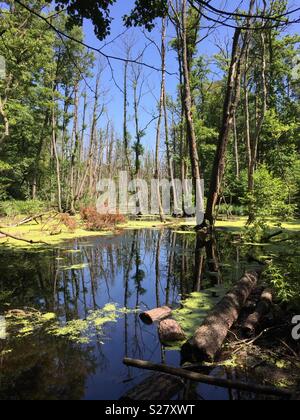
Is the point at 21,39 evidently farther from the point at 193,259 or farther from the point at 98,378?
the point at 98,378

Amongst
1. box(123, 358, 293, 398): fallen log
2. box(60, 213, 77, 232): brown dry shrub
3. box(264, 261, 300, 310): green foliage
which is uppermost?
box(60, 213, 77, 232): brown dry shrub

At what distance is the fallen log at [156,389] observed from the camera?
3002 mm

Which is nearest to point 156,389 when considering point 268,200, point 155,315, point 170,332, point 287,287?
point 170,332

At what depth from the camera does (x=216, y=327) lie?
4230 millimetres

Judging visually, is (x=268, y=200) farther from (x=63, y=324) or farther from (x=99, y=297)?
Answer: (x=63, y=324)

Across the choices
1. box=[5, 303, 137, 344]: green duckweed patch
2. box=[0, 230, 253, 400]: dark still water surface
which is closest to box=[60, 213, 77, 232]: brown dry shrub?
box=[0, 230, 253, 400]: dark still water surface

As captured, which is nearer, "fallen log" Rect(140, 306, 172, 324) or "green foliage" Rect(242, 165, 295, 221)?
"fallen log" Rect(140, 306, 172, 324)

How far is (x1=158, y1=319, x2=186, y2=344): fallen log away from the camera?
4432 mm

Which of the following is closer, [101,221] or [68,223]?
[68,223]

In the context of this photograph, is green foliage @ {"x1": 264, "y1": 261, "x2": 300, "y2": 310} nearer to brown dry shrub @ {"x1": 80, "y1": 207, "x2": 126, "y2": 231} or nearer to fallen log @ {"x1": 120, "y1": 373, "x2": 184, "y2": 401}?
fallen log @ {"x1": 120, "y1": 373, "x2": 184, "y2": 401}

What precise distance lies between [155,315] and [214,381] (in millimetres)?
2252

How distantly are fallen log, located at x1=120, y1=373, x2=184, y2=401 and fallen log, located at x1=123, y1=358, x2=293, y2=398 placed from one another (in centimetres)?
6

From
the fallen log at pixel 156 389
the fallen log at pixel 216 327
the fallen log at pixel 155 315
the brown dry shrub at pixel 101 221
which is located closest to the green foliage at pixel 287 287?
the fallen log at pixel 216 327

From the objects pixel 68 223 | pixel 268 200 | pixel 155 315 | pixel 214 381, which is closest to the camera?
pixel 214 381
